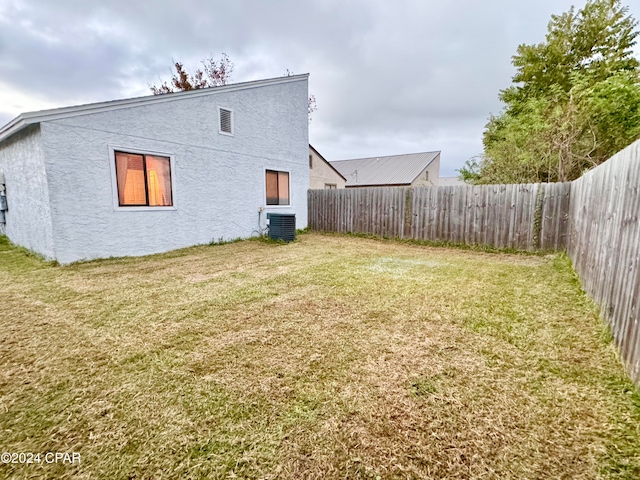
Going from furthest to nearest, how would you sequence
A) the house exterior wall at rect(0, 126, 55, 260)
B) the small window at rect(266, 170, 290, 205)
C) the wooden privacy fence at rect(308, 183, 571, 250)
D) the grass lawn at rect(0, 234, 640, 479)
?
the small window at rect(266, 170, 290, 205) → the wooden privacy fence at rect(308, 183, 571, 250) → the house exterior wall at rect(0, 126, 55, 260) → the grass lawn at rect(0, 234, 640, 479)

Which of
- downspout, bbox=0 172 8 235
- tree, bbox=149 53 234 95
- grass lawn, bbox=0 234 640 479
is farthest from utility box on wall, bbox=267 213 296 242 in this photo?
tree, bbox=149 53 234 95

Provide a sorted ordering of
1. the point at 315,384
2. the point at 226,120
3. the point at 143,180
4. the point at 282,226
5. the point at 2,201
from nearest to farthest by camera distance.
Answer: the point at 315,384 < the point at 143,180 < the point at 2,201 < the point at 226,120 < the point at 282,226

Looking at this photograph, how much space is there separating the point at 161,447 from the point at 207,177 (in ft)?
23.6

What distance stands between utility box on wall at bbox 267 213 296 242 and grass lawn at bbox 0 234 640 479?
4354 millimetres


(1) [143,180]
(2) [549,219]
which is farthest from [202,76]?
(2) [549,219]

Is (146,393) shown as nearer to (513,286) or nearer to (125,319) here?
(125,319)

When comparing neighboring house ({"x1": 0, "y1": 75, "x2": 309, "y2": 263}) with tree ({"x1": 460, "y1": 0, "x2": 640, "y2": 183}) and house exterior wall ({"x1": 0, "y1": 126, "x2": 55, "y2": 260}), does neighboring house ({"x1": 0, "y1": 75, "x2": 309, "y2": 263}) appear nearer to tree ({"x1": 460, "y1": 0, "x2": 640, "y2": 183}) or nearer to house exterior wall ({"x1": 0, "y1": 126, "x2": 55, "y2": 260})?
house exterior wall ({"x1": 0, "y1": 126, "x2": 55, "y2": 260})

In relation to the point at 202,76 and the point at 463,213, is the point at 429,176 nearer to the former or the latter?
the point at 463,213

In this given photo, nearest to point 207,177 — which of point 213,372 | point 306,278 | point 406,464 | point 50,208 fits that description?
point 50,208

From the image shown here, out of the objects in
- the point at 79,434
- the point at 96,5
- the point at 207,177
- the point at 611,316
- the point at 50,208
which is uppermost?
the point at 96,5

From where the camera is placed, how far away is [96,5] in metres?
7.00

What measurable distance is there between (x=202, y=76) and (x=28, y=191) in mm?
14216

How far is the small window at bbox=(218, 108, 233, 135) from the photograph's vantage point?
25.9 feet

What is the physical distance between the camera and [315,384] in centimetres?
191
